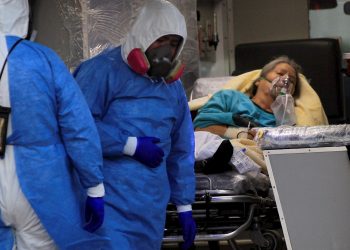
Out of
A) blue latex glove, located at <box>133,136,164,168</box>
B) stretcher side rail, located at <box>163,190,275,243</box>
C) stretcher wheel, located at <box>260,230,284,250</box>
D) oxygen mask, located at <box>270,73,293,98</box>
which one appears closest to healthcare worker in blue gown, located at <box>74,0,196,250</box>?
blue latex glove, located at <box>133,136,164,168</box>

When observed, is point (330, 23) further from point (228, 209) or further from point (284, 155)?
point (284, 155)

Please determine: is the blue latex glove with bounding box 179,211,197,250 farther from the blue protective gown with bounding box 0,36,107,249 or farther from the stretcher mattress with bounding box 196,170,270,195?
the blue protective gown with bounding box 0,36,107,249

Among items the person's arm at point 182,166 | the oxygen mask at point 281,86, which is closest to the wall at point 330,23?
the oxygen mask at point 281,86

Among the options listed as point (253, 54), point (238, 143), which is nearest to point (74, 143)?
point (238, 143)

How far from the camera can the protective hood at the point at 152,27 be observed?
2.54 meters

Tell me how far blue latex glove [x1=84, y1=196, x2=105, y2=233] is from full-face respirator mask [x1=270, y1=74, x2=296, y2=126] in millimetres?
1932

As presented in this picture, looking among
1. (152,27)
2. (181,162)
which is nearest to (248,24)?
(181,162)

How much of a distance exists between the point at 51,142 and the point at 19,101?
0.51ft

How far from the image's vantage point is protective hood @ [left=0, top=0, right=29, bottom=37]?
2.15 metres

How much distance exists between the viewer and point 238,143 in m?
3.54

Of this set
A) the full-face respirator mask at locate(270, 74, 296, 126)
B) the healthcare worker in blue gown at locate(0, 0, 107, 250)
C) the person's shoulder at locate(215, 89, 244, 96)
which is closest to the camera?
the healthcare worker in blue gown at locate(0, 0, 107, 250)

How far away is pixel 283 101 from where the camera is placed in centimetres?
407

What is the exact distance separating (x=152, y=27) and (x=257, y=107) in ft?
5.61

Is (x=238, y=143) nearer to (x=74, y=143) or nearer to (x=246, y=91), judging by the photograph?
(x=246, y=91)
